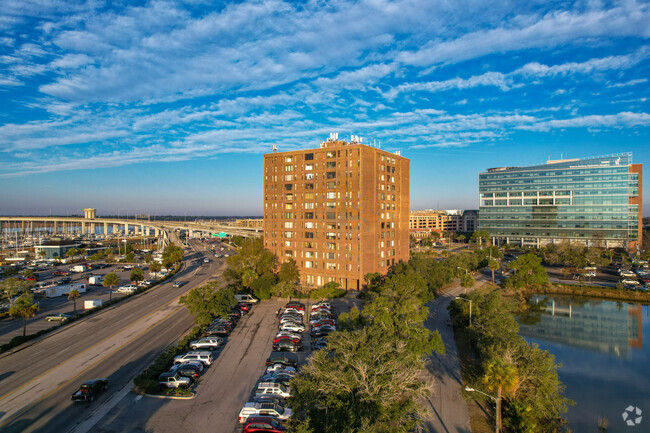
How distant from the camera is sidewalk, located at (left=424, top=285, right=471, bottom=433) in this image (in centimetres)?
2606

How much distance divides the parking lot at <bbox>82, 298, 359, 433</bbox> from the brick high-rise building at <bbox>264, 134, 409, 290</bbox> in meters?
28.9

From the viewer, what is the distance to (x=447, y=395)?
3038 centimetres

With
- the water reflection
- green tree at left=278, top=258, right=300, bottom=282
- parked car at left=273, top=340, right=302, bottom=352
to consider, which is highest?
green tree at left=278, top=258, right=300, bottom=282

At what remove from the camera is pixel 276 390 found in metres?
29.7

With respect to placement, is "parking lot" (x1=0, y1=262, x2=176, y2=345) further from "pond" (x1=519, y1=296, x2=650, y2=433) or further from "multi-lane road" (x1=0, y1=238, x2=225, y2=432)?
"pond" (x1=519, y1=296, x2=650, y2=433)

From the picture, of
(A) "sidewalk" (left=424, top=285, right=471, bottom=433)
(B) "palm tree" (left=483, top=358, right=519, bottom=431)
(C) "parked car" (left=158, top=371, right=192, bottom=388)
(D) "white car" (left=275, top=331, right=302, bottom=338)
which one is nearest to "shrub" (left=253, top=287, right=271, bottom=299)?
(D) "white car" (left=275, top=331, right=302, bottom=338)

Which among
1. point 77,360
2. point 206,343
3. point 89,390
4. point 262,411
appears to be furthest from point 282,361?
point 77,360

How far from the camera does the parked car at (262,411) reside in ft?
85.6

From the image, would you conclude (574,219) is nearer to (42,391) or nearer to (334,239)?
(334,239)

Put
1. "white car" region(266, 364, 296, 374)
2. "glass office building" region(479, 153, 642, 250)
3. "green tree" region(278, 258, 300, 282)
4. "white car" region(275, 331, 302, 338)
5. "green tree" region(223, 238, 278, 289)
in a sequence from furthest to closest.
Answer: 1. "glass office building" region(479, 153, 642, 250)
2. "green tree" region(223, 238, 278, 289)
3. "green tree" region(278, 258, 300, 282)
4. "white car" region(275, 331, 302, 338)
5. "white car" region(266, 364, 296, 374)

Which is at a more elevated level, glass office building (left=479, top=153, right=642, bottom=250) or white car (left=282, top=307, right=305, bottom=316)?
glass office building (left=479, top=153, right=642, bottom=250)

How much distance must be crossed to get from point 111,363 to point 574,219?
155146mm

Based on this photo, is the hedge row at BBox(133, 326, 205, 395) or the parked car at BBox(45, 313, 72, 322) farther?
the parked car at BBox(45, 313, 72, 322)

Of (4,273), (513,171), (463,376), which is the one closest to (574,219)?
(513,171)
